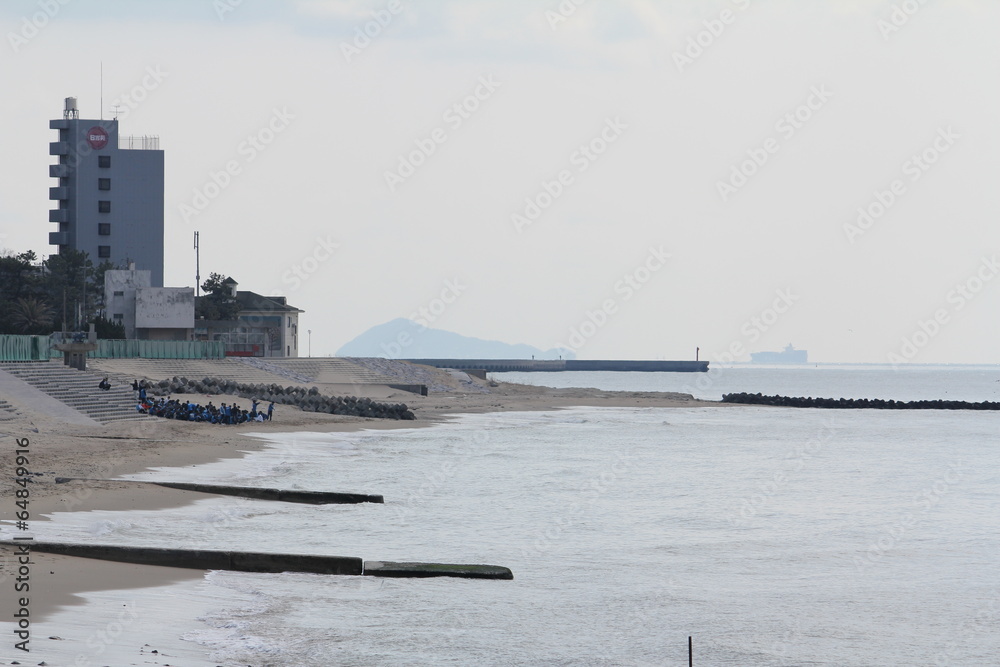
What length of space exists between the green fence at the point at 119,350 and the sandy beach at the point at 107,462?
7.80 meters

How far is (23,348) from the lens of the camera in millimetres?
49375

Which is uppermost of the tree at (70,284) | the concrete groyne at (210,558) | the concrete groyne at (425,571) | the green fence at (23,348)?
the tree at (70,284)

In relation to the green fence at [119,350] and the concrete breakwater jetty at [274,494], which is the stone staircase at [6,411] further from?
the concrete breakwater jetty at [274,494]

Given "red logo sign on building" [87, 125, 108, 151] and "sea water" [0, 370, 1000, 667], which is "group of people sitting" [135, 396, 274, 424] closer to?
"sea water" [0, 370, 1000, 667]

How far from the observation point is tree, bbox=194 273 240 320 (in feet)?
349

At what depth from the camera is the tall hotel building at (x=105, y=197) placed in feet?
402

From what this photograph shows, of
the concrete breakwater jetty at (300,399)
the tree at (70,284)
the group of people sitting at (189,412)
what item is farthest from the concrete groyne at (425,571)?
the tree at (70,284)

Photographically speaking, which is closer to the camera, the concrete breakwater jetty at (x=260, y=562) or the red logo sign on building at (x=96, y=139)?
the concrete breakwater jetty at (x=260, y=562)

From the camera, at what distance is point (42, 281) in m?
97.1

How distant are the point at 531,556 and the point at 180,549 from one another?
258 inches

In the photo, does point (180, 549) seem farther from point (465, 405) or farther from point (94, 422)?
point (465, 405)

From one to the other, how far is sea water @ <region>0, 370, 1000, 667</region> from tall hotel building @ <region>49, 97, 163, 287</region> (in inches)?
3543

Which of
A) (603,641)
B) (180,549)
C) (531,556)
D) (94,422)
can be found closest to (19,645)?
(180,549)

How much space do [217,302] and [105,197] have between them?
25.2 meters
